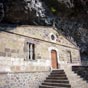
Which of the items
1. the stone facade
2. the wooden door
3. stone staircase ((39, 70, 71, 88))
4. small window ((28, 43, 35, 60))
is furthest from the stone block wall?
the wooden door

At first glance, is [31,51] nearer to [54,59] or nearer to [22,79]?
[22,79]

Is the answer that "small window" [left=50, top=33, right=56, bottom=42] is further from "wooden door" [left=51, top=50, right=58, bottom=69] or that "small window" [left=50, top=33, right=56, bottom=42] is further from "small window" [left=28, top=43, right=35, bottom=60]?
"small window" [left=28, top=43, right=35, bottom=60]

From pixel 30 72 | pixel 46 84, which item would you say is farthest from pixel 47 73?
pixel 30 72

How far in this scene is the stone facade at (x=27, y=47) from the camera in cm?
848

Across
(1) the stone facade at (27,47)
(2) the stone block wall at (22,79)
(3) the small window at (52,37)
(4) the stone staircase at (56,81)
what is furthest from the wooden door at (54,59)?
(2) the stone block wall at (22,79)

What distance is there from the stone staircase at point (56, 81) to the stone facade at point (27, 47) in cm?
94

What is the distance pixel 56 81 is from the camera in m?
9.64

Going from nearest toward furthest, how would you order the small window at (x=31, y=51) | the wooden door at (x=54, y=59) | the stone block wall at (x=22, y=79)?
the stone block wall at (x=22, y=79)
the small window at (x=31, y=51)
the wooden door at (x=54, y=59)

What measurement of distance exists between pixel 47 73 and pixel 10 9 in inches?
248

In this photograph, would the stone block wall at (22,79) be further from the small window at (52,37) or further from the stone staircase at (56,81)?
the small window at (52,37)

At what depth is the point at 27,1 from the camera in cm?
708

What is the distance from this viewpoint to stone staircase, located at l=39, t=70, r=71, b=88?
9034mm

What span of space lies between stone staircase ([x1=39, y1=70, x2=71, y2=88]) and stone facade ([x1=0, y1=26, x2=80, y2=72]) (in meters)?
0.94

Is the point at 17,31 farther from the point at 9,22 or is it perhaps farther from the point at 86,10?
the point at 86,10
